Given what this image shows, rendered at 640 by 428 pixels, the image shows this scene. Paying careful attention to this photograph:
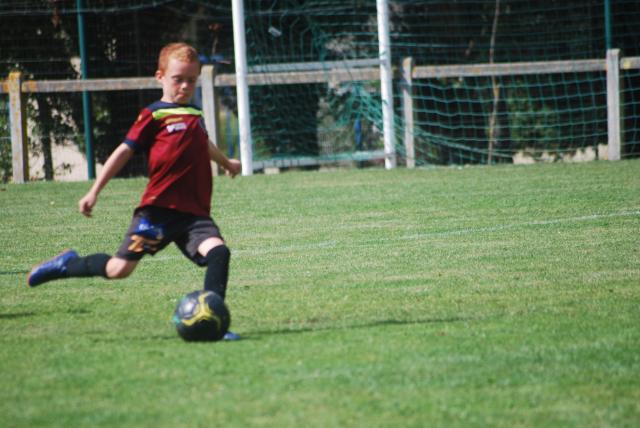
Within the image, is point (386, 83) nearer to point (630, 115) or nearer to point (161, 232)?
point (630, 115)

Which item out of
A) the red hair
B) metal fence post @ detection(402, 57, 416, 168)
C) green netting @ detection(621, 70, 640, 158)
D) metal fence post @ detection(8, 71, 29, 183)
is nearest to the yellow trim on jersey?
the red hair

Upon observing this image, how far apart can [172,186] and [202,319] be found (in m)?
0.80

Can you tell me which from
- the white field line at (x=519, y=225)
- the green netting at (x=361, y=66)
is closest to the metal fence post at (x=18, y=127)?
the green netting at (x=361, y=66)

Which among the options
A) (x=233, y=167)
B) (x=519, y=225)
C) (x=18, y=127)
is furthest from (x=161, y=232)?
(x=18, y=127)

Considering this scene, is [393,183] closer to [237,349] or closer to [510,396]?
[237,349]

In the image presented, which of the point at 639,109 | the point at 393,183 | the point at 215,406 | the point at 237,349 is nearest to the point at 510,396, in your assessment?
the point at 215,406

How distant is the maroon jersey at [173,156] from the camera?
597cm

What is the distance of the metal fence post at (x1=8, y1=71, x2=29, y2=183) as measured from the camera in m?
17.3

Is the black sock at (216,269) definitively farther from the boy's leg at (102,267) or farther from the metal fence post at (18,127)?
the metal fence post at (18,127)

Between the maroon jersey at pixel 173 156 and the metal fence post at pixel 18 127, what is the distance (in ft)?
38.9

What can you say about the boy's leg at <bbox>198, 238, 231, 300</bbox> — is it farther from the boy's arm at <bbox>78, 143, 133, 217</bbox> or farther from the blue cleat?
the boy's arm at <bbox>78, 143, 133, 217</bbox>

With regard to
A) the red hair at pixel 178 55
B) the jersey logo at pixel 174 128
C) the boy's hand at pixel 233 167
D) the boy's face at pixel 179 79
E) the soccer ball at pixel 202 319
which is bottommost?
the soccer ball at pixel 202 319

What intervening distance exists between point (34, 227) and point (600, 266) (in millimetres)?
5826

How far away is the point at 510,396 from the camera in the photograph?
4445mm
